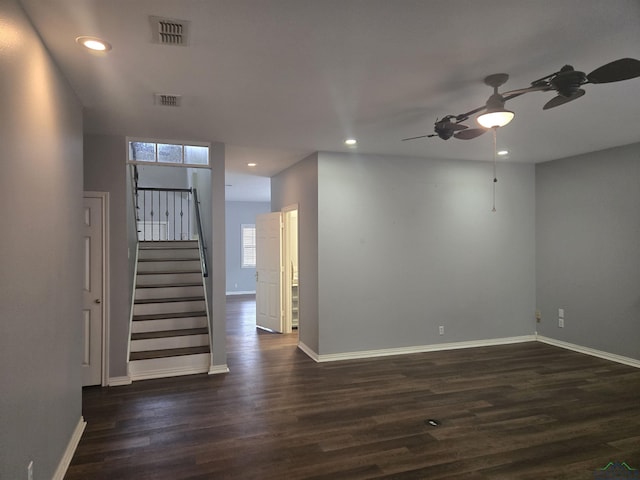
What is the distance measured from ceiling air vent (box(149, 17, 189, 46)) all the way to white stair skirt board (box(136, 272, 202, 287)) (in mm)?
4148

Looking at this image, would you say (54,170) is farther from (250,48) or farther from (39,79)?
(250,48)

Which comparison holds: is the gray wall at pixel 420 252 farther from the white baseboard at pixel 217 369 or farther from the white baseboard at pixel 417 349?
the white baseboard at pixel 217 369

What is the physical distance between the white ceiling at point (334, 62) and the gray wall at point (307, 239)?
1.10m

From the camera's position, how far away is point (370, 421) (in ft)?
11.1

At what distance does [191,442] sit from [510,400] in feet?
9.89

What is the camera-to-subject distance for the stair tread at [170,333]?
4852 millimetres

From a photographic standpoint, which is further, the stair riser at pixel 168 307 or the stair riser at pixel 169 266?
the stair riser at pixel 169 266

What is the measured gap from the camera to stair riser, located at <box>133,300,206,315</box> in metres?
5.21

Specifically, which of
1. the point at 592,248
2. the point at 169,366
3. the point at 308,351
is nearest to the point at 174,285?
the point at 169,366

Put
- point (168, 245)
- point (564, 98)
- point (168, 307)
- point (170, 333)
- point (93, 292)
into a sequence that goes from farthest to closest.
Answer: point (168, 245) < point (168, 307) < point (170, 333) < point (93, 292) < point (564, 98)

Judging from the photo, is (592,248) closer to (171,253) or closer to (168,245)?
(171,253)

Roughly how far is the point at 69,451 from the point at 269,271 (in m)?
4.25

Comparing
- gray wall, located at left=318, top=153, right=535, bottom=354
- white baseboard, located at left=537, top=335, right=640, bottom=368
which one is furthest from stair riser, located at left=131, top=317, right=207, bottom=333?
white baseboard, located at left=537, top=335, right=640, bottom=368

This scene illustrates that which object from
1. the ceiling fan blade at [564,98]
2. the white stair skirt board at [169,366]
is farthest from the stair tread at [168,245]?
the ceiling fan blade at [564,98]
